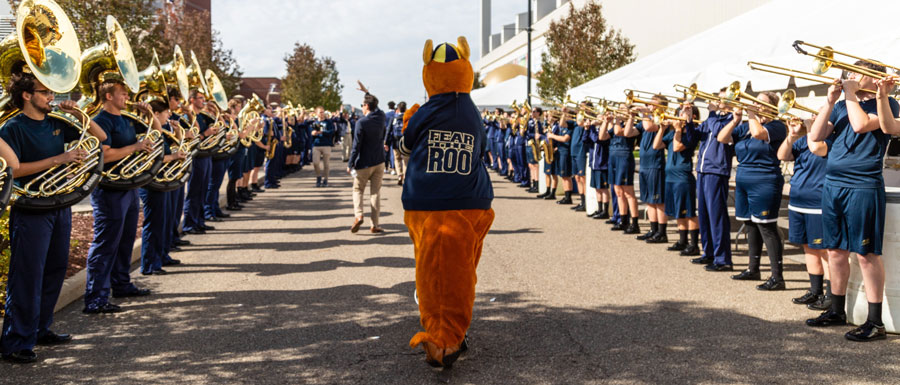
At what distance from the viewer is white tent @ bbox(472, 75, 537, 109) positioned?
922 inches

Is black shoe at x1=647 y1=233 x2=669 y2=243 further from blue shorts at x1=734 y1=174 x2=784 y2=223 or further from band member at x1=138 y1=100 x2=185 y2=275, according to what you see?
band member at x1=138 y1=100 x2=185 y2=275

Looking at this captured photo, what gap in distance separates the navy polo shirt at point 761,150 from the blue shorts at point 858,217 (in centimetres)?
155

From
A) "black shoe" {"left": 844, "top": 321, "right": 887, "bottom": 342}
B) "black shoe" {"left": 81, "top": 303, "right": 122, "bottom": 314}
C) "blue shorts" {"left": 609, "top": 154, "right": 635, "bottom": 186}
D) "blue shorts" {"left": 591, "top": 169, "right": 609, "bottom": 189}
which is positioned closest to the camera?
"black shoe" {"left": 844, "top": 321, "right": 887, "bottom": 342}

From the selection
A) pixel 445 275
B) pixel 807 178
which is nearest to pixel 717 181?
pixel 807 178

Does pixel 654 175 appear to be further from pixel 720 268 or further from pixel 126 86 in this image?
pixel 126 86

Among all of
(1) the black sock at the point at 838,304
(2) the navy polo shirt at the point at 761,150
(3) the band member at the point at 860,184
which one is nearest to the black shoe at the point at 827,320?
(1) the black sock at the point at 838,304

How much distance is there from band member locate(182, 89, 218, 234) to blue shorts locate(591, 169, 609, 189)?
222 inches

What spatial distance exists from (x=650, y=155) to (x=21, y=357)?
23.1 feet

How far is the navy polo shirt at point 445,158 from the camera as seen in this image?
4.64 m

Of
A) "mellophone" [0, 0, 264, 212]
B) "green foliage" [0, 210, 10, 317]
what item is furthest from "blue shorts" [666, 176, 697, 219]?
"green foliage" [0, 210, 10, 317]

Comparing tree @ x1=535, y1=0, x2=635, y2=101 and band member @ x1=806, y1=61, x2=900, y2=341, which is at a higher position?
tree @ x1=535, y1=0, x2=635, y2=101

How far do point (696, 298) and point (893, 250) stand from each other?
1.57m

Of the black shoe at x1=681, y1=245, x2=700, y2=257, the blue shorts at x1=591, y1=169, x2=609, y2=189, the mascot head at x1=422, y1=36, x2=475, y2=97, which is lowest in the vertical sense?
the black shoe at x1=681, y1=245, x2=700, y2=257

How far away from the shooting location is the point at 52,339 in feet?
16.4
